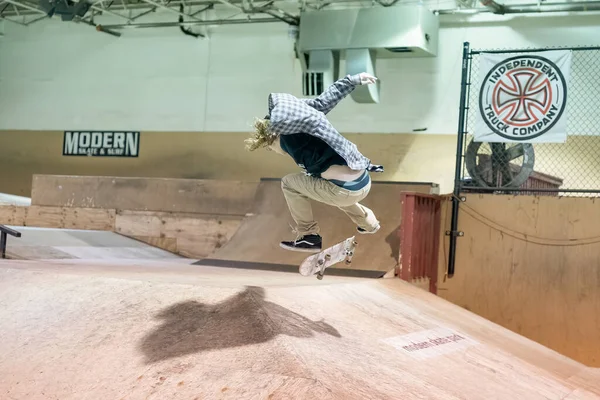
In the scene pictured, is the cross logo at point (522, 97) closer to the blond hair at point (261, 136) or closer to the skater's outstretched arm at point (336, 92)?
the skater's outstretched arm at point (336, 92)

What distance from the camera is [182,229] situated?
34.1 feet

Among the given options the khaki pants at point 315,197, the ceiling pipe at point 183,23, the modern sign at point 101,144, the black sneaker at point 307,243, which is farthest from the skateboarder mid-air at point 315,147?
the modern sign at point 101,144

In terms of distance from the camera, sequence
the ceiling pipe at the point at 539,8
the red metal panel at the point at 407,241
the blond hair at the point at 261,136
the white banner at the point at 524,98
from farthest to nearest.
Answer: the ceiling pipe at the point at 539,8 → the white banner at the point at 524,98 → the red metal panel at the point at 407,241 → the blond hair at the point at 261,136

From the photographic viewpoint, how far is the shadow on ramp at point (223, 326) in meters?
3.99

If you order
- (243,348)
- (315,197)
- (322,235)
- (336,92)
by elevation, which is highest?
(336,92)

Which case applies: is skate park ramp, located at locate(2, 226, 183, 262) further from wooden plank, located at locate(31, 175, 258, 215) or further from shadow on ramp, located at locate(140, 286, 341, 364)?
shadow on ramp, located at locate(140, 286, 341, 364)

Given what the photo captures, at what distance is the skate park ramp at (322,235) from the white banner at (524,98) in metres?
1.39

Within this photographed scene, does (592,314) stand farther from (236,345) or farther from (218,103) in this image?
(218,103)

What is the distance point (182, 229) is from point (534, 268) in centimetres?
552

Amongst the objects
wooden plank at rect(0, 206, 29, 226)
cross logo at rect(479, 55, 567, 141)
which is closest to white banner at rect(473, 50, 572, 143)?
cross logo at rect(479, 55, 567, 141)

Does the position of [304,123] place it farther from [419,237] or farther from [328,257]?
[419,237]

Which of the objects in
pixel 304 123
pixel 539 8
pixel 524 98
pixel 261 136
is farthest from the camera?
pixel 539 8

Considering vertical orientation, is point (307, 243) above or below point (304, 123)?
below

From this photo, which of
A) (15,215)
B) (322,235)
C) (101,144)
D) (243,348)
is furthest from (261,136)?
(101,144)
